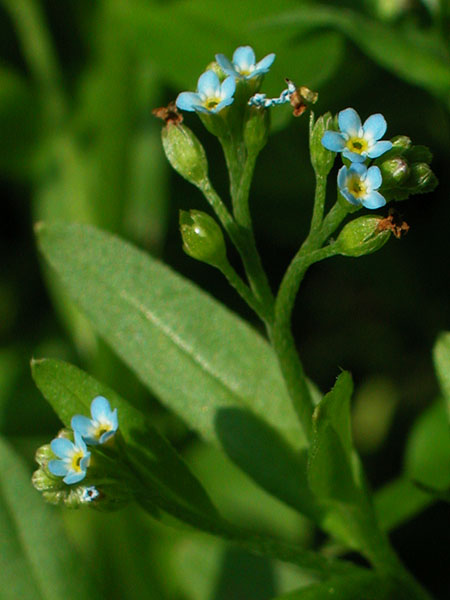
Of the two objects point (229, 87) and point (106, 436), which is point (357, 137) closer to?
point (229, 87)

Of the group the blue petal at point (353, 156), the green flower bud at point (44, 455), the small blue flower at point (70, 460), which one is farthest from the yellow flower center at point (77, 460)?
the blue petal at point (353, 156)

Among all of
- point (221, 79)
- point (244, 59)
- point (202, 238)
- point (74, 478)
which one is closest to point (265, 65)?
point (244, 59)

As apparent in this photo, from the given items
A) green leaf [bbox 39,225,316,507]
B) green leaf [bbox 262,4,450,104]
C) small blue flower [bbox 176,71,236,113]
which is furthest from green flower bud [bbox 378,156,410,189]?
green leaf [bbox 262,4,450,104]

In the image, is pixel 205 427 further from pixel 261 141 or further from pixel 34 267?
pixel 34 267

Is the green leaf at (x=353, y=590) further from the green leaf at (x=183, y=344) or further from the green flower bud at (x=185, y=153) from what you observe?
the green flower bud at (x=185, y=153)

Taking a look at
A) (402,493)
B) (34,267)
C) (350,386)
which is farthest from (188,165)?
(34,267)

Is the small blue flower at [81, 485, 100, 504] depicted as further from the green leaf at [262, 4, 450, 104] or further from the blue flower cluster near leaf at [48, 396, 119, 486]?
the green leaf at [262, 4, 450, 104]
